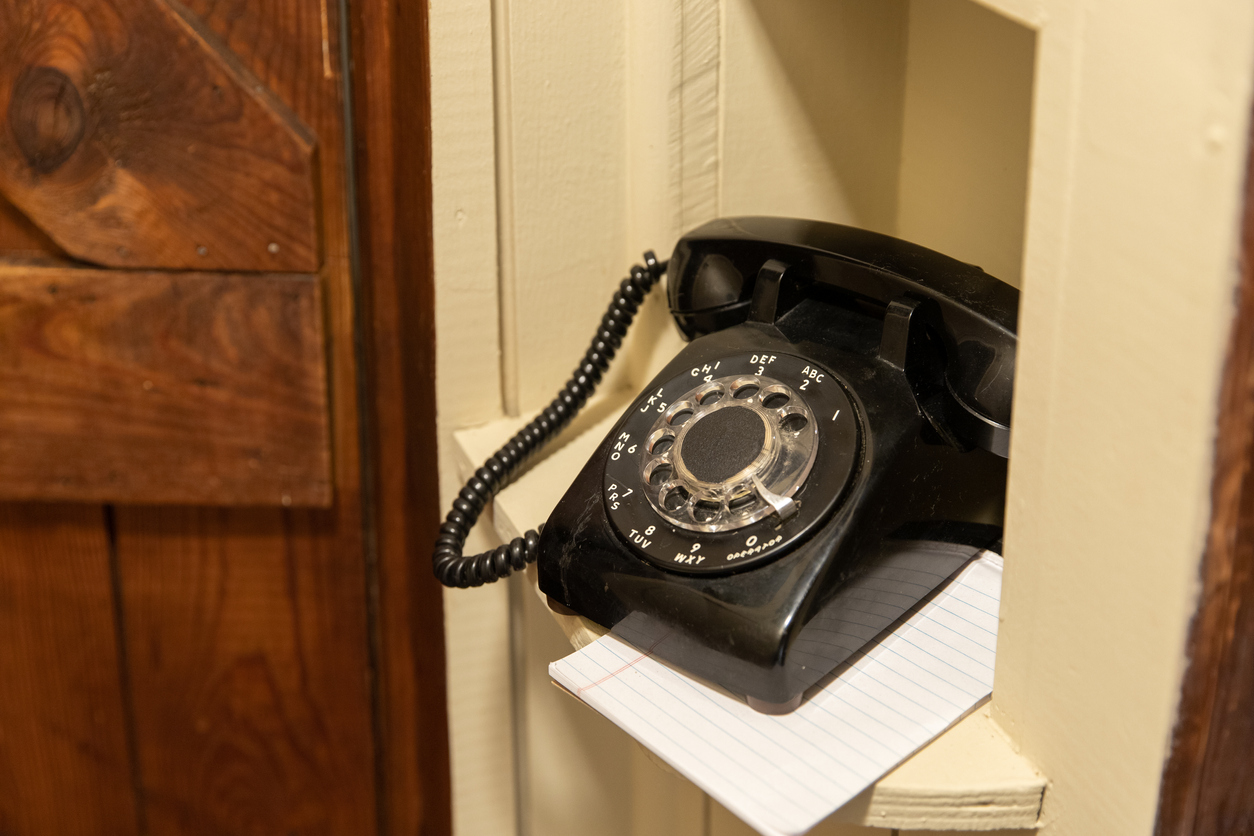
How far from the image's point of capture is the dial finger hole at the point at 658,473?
1.79 ft

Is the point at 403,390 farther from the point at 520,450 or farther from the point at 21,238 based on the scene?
the point at 21,238

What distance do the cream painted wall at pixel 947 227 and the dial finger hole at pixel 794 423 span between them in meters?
0.13

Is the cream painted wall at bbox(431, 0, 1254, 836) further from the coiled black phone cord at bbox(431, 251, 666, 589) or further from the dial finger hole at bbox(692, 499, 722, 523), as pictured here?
the dial finger hole at bbox(692, 499, 722, 523)

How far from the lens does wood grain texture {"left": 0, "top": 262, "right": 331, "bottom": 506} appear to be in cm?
78

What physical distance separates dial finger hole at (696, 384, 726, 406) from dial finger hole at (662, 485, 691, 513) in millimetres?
58

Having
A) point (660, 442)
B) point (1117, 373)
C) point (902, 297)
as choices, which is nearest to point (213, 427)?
point (660, 442)

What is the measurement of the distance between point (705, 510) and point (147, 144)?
0.48 metres

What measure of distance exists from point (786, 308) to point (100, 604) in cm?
63

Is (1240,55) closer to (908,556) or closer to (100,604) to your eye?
(908,556)

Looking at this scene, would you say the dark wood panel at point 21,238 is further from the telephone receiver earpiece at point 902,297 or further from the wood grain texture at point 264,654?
the telephone receiver earpiece at point 902,297

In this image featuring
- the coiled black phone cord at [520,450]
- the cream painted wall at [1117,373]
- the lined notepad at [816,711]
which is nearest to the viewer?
the cream painted wall at [1117,373]

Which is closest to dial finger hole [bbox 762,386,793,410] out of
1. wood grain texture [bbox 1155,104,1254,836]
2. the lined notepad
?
the lined notepad

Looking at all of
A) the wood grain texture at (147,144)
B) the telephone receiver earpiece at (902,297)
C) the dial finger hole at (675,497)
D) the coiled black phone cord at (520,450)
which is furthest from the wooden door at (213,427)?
the dial finger hole at (675,497)

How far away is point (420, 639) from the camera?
3.02 ft
